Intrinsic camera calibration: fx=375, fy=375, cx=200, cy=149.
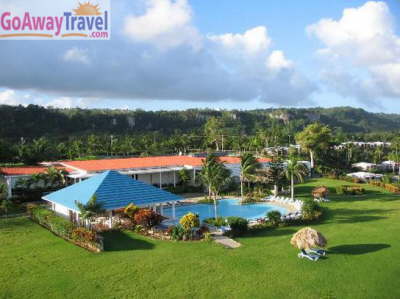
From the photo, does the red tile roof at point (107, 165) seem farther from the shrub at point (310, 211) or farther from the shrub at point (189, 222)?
the shrub at point (189, 222)

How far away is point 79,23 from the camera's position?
949 inches

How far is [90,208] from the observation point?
21188mm

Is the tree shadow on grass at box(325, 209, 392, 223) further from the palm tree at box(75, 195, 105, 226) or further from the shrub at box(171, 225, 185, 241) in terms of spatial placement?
the palm tree at box(75, 195, 105, 226)

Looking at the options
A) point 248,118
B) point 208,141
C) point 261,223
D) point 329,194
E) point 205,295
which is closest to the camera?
point 205,295

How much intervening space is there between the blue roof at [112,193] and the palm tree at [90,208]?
66 cm

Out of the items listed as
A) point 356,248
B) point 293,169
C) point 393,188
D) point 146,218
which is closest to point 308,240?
point 356,248

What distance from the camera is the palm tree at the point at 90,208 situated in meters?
21.0

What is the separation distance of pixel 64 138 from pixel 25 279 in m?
77.0

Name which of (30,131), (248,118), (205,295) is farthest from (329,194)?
(248,118)

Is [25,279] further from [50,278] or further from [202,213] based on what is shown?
[202,213]

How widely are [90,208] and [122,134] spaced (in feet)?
285

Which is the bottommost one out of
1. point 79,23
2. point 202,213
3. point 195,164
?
point 202,213

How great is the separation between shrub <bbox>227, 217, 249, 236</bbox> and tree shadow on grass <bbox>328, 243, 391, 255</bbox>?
5128mm

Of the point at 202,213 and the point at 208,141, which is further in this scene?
the point at 208,141
